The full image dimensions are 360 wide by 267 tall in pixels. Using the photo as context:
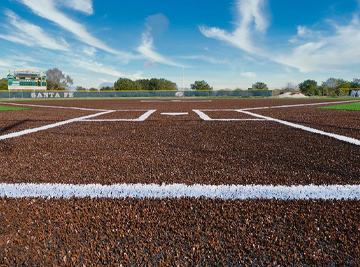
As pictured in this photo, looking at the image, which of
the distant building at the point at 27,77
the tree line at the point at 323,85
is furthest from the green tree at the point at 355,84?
the distant building at the point at 27,77

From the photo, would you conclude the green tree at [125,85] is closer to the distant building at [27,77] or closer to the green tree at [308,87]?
the distant building at [27,77]

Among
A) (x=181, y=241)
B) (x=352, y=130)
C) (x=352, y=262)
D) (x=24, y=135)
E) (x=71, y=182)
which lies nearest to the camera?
(x=352, y=262)

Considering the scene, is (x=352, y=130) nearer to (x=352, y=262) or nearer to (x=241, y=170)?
(x=241, y=170)

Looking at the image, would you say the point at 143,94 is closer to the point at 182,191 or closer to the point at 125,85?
the point at 182,191

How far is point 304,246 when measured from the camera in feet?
3.56

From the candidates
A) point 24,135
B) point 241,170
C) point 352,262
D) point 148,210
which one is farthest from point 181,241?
point 24,135

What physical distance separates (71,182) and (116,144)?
3.73 feet

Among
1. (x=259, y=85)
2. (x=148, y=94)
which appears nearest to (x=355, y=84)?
(x=259, y=85)

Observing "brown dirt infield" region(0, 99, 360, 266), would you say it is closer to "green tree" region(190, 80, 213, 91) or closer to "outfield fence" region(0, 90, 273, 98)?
"outfield fence" region(0, 90, 273, 98)

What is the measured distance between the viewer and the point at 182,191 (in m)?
1.57

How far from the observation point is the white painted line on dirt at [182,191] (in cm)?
151

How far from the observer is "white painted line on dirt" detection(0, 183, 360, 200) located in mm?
1510

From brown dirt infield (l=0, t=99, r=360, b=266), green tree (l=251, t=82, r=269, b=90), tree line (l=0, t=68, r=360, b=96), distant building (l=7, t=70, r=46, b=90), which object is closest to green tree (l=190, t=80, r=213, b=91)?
tree line (l=0, t=68, r=360, b=96)

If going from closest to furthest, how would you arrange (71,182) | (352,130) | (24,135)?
1. (71,182)
2. (24,135)
3. (352,130)
